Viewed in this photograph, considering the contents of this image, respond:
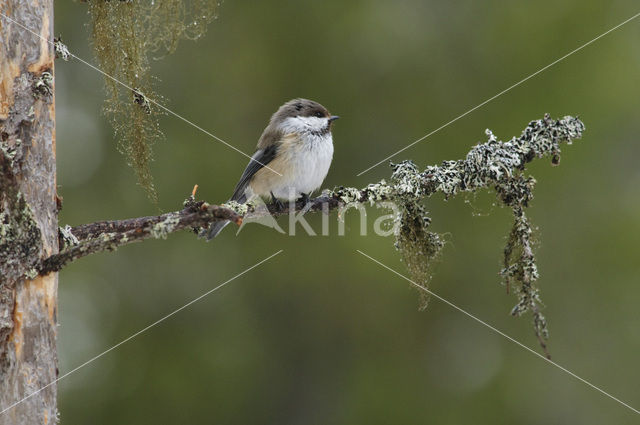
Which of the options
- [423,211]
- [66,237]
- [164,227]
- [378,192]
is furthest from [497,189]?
[66,237]

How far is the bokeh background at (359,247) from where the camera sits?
6.54m

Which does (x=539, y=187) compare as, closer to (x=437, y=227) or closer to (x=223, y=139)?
(x=437, y=227)

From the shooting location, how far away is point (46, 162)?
286 centimetres

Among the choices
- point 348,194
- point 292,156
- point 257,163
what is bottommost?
point 257,163

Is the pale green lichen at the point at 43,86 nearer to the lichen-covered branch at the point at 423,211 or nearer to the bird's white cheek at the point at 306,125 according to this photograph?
the lichen-covered branch at the point at 423,211

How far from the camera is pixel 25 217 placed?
2.78m

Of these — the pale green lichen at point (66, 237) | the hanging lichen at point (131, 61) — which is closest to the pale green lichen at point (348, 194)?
the hanging lichen at point (131, 61)

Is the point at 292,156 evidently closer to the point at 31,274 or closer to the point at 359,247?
the point at 359,247

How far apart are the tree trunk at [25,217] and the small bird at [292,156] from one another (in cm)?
269

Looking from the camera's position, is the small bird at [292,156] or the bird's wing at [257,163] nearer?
the small bird at [292,156]

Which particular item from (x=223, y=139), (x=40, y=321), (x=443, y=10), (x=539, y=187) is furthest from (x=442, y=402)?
(x=40, y=321)

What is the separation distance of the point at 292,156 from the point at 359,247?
4.52ft

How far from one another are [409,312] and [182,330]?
2.21 meters

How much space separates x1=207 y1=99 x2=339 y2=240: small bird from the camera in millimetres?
5566
